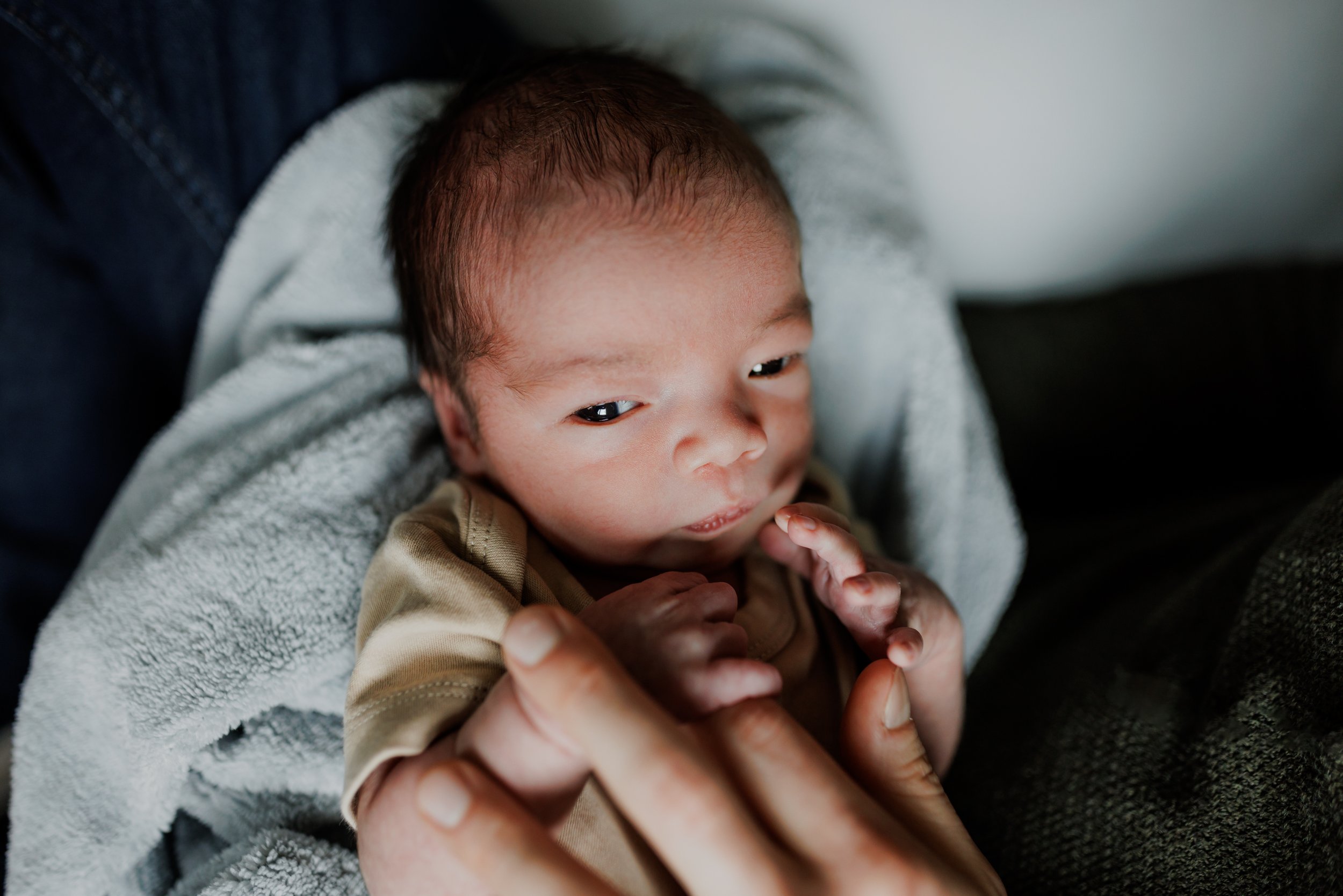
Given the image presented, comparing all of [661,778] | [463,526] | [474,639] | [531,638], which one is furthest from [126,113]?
[661,778]

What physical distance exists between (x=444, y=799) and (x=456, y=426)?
49cm

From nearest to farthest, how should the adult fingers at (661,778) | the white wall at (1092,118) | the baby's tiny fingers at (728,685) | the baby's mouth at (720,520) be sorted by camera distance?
the adult fingers at (661,778) → the baby's tiny fingers at (728,685) → the baby's mouth at (720,520) → the white wall at (1092,118)

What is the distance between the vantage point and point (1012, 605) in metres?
1.14

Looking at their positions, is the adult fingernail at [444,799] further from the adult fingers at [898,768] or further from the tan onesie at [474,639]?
the adult fingers at [898,768]

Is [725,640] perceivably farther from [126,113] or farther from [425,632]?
[126,113]

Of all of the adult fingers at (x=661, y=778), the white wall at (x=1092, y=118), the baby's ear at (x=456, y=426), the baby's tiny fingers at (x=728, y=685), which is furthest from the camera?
the white wall at (x=1092, y=118)

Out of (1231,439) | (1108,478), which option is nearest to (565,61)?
(1108,478)

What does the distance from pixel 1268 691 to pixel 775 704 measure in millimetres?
431

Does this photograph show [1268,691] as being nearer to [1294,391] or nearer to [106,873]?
[1294,391]

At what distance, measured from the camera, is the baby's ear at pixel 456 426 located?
0.87m

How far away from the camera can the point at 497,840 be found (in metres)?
0.45

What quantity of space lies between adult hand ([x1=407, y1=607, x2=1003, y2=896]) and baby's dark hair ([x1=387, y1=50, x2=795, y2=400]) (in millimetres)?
386

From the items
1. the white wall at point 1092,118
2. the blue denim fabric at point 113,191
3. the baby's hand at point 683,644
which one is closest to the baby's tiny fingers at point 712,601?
the baby's hand at point 683,644

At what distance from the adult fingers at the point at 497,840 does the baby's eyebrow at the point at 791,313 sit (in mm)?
448
